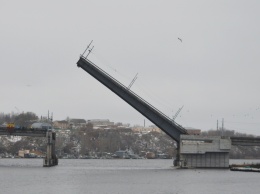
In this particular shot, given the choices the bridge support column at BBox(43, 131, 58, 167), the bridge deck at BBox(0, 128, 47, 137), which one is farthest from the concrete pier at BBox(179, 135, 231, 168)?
the bridge deck at BBox(0, 128, 47, 137)

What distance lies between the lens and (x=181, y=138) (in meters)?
72.2

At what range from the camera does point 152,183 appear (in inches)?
2013

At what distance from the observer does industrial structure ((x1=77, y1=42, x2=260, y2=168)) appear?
68375mm

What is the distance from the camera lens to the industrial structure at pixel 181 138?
6838cm

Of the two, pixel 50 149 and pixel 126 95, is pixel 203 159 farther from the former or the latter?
pixel 50 149

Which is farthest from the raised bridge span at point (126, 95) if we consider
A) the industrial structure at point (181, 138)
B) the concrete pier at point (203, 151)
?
the concrete pier at point (203, 151)

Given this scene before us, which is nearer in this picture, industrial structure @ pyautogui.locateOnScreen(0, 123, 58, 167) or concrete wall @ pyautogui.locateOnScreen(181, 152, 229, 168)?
concrete wall @ pyautogui.locateOnScreen(181, 152, 229, 168)

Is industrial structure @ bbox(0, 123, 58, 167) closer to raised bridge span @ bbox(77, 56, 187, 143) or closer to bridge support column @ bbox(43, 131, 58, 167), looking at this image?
bridge support column @ bbox(43, 131, 58, 167)

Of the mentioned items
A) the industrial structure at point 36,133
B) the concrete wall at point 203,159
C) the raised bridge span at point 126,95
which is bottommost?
the concrete wall at point 203,159

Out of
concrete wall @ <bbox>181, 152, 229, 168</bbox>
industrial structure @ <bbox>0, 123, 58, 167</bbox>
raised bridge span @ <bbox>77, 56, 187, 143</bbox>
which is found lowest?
concrete wall @ <bbox>181, 152, 229, 168</bbox>

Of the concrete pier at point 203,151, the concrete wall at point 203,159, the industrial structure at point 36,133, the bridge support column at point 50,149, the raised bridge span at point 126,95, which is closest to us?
the raised bridge span at point 126,95

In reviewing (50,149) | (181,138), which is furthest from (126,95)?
(50,149)

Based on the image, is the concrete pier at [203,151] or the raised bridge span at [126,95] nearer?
the raised bridge span at [126,95]

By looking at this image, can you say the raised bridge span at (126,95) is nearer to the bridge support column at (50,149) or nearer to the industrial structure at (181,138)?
the industrial structure at (181,138)
